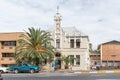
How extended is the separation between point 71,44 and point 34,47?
37.0 feet

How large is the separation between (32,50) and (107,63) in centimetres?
4058

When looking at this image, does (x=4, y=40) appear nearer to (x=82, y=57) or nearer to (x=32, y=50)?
(x=32, y=50)

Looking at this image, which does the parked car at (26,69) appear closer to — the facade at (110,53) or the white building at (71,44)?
the white building at (71,44)

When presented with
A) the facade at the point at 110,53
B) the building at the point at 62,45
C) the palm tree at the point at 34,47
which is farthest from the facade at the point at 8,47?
the facade at the point at 110,53

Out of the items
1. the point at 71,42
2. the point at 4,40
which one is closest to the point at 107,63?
the point at 71,42

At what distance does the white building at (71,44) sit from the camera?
7419cm

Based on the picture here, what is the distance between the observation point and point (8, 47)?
75.6m

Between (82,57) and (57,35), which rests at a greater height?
(57,35)

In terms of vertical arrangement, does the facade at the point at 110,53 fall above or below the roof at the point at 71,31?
below

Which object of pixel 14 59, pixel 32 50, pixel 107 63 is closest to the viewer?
pixel 32 50

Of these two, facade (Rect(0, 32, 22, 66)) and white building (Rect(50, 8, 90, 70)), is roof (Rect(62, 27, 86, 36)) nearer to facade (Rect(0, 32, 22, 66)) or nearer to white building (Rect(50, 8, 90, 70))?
white building (Rect(50, 8, 90, 70))

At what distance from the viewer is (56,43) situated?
7644 centimetres

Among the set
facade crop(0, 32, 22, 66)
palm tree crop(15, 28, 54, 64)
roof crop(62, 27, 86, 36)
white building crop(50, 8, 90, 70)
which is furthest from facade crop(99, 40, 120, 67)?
palm tree crop(15, 28, 54, 64)

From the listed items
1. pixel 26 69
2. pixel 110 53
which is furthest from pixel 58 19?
pixel 110 53
